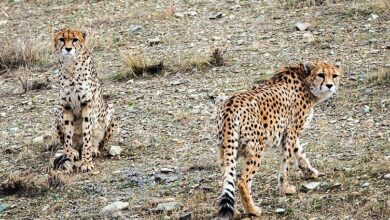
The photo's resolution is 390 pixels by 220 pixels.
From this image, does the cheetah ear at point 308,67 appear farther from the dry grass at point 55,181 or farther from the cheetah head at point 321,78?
the dry grass at point 55,181

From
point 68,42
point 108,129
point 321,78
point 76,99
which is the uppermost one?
point 68,42

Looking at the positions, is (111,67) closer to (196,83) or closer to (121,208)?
(196,83)

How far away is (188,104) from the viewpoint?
8.88 metres

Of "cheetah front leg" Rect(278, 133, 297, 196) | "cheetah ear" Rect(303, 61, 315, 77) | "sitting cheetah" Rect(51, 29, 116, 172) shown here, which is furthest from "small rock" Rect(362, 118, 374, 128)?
"sitting cheetah" Rect(51, 29, 116, 172)

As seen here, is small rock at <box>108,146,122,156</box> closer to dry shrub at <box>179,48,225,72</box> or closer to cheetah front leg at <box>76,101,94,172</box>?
cheetah front leg at <box>76,101,94,172</box>

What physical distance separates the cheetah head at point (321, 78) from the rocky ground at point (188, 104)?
562 millimetres

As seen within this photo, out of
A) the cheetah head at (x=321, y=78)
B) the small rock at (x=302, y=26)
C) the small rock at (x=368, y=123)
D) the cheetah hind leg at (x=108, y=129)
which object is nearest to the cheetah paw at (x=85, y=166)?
the cheetah hind leg at (x=108, y=129)

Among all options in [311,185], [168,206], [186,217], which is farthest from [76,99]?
[311,185]

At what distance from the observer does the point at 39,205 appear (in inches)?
267

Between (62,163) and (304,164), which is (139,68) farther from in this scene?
(304,164)

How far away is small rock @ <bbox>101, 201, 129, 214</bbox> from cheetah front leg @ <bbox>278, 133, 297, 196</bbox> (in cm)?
111

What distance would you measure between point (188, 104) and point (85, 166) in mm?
1672

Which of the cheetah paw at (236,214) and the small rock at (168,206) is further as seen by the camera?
the small rock at (168,206)

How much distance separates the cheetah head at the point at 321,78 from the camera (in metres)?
6.69
